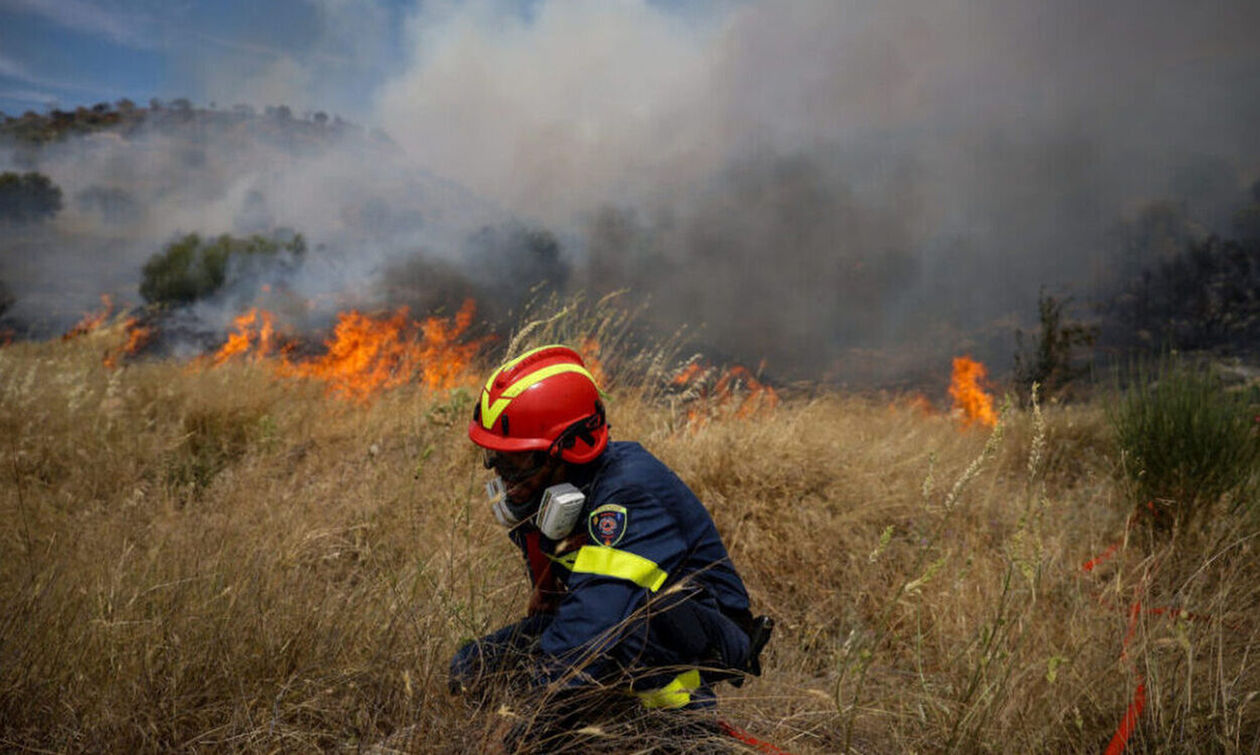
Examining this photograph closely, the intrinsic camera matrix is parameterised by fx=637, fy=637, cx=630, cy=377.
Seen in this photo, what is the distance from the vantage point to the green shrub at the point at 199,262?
1656 centimetres

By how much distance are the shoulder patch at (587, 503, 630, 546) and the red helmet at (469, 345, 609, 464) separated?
25 centimetres

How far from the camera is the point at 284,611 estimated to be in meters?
2.00

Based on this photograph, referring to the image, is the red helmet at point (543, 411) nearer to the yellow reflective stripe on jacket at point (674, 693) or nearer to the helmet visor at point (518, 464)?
the helmet visor at point (518, 464)

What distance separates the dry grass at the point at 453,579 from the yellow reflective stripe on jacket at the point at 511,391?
571 mm

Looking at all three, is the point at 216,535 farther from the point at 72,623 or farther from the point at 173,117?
the point at 173,117

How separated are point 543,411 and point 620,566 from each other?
485 mm

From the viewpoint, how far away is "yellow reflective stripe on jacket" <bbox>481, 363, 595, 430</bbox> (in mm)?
1796

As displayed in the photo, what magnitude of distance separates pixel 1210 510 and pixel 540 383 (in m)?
3.90

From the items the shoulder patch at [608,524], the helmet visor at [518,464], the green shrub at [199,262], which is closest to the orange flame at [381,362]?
the helmet visor at [518,464]

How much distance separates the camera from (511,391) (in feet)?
5.90

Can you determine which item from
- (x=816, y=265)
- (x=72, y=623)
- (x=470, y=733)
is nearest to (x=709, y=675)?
(x=470, y=733)

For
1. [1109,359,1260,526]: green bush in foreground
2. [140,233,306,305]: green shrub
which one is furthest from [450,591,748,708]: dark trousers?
[140,233,306,305]: green shrub

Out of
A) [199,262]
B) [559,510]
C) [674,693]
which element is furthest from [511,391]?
[199,262]

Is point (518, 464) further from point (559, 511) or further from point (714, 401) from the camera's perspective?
point (714, 401)
